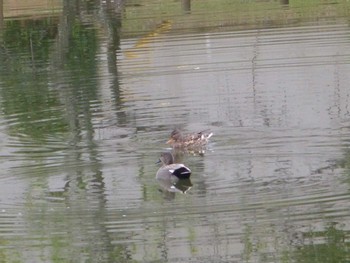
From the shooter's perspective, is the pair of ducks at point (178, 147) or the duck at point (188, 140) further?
the duck at point (188, 140)

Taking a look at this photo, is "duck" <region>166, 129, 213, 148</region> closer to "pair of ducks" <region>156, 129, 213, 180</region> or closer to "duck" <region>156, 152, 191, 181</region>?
"pair of ducks" <region>156, 129, 213, 180</region>

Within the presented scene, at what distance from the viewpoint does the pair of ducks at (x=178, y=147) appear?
14.4 meters

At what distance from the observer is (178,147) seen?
54.5 ft

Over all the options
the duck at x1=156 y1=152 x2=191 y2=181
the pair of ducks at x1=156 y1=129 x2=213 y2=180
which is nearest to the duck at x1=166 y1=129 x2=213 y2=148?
the pair of ducks at x1=156 y1=129 x2=213 y2=180

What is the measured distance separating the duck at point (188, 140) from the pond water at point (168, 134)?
0.11 metres

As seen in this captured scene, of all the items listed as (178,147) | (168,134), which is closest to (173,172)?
(178,147)

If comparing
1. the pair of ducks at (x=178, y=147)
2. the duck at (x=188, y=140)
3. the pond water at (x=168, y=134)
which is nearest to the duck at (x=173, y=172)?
the pair of ducks at (x=178, y=147)

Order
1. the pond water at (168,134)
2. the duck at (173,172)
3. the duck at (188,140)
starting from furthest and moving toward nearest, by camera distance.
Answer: the duck at (188,140), the duck at (173,172), the pond water at (168,134)

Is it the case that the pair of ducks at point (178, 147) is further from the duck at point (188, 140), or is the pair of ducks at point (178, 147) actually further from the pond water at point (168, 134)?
the pond water at point (168, 134)

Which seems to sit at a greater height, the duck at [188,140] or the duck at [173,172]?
the duck at [173,172]

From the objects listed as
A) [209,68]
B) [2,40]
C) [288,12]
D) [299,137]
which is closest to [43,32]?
[2,40]

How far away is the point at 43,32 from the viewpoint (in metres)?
32.2

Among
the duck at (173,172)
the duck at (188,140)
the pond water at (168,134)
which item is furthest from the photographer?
the duck at (188,140)

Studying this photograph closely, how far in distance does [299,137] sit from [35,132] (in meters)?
4.10
